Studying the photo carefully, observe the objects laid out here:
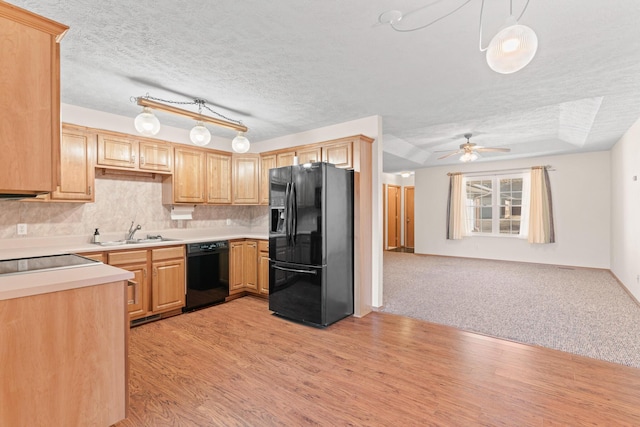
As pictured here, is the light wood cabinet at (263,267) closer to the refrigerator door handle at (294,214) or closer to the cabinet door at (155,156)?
the refrigerator door handle at (294,214)

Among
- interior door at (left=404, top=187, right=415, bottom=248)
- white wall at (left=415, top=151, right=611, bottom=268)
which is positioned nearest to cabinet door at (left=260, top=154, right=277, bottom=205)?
white wall at (left=415, top=151, right=611, bottom=268)

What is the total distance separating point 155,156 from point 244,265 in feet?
6.31

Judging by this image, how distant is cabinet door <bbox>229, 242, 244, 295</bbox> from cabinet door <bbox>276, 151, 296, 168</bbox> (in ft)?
4.39

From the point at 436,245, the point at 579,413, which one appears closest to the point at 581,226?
the point at 436,245

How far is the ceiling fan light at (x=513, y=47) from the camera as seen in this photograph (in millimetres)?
1306

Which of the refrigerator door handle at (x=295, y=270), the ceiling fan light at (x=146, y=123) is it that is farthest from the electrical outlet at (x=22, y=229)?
the refrigerator door handle at (x=295, y=270)

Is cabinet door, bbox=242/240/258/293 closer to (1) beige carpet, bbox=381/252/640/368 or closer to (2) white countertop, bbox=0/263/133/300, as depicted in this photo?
(1) beige carpet, bbox=381/252/640/368

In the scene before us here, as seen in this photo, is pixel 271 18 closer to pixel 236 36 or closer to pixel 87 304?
pixel 236 36

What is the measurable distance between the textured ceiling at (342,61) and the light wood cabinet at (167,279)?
171 centimetres

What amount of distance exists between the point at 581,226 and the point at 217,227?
731cm

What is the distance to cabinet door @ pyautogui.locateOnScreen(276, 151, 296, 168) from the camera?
444cm

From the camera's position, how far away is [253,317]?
3.74 metres

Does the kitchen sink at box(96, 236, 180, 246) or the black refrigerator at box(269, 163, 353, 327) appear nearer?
the black refrigerator at box(269, 163, 353, 327)

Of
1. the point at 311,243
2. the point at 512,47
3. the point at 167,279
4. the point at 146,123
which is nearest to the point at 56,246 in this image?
the point at 167,279
